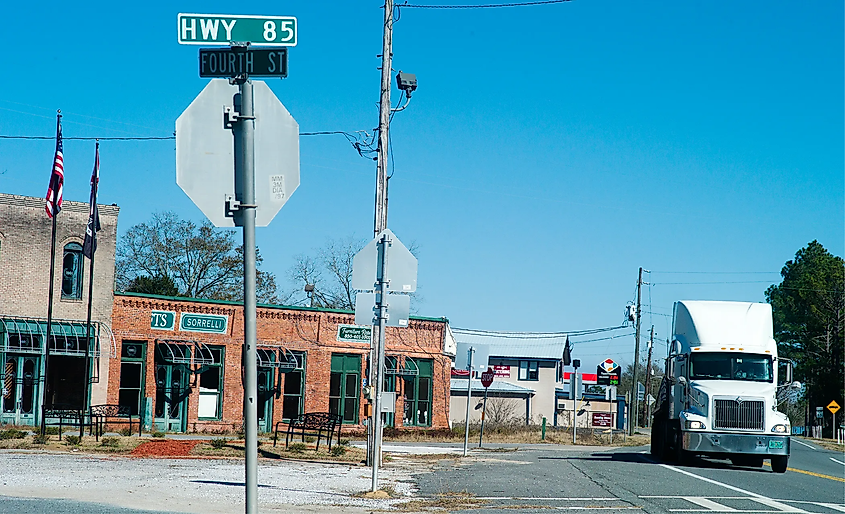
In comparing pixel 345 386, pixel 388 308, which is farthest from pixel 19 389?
pixel 388 308

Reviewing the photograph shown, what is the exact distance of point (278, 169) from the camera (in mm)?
5090

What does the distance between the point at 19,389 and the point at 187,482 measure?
1935 centimetres

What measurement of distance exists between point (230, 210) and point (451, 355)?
1403 inches

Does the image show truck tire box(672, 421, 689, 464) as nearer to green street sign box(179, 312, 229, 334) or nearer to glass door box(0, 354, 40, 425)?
green street sign box(179, 312, 229, 334)

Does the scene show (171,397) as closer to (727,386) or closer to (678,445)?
(678,445)

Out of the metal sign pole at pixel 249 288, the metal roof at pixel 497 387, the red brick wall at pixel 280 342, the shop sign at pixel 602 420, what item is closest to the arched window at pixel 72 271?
the red brick wall at pixel 280 342

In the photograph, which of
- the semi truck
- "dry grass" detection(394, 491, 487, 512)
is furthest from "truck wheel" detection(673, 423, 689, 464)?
"dry grass" detection(394, 491, 487, 512)

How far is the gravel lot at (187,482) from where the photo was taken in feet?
36.4

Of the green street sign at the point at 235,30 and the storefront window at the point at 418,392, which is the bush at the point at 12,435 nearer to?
the storefront window at the point at 418,392

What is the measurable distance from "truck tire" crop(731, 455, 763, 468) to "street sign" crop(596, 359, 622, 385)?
57.4 ft

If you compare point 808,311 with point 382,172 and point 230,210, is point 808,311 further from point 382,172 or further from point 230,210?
point 230,210

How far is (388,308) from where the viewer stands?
1275 centimetres

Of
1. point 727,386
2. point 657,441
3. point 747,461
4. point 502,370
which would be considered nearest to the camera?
point 727,386

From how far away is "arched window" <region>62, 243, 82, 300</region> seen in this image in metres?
31.0
